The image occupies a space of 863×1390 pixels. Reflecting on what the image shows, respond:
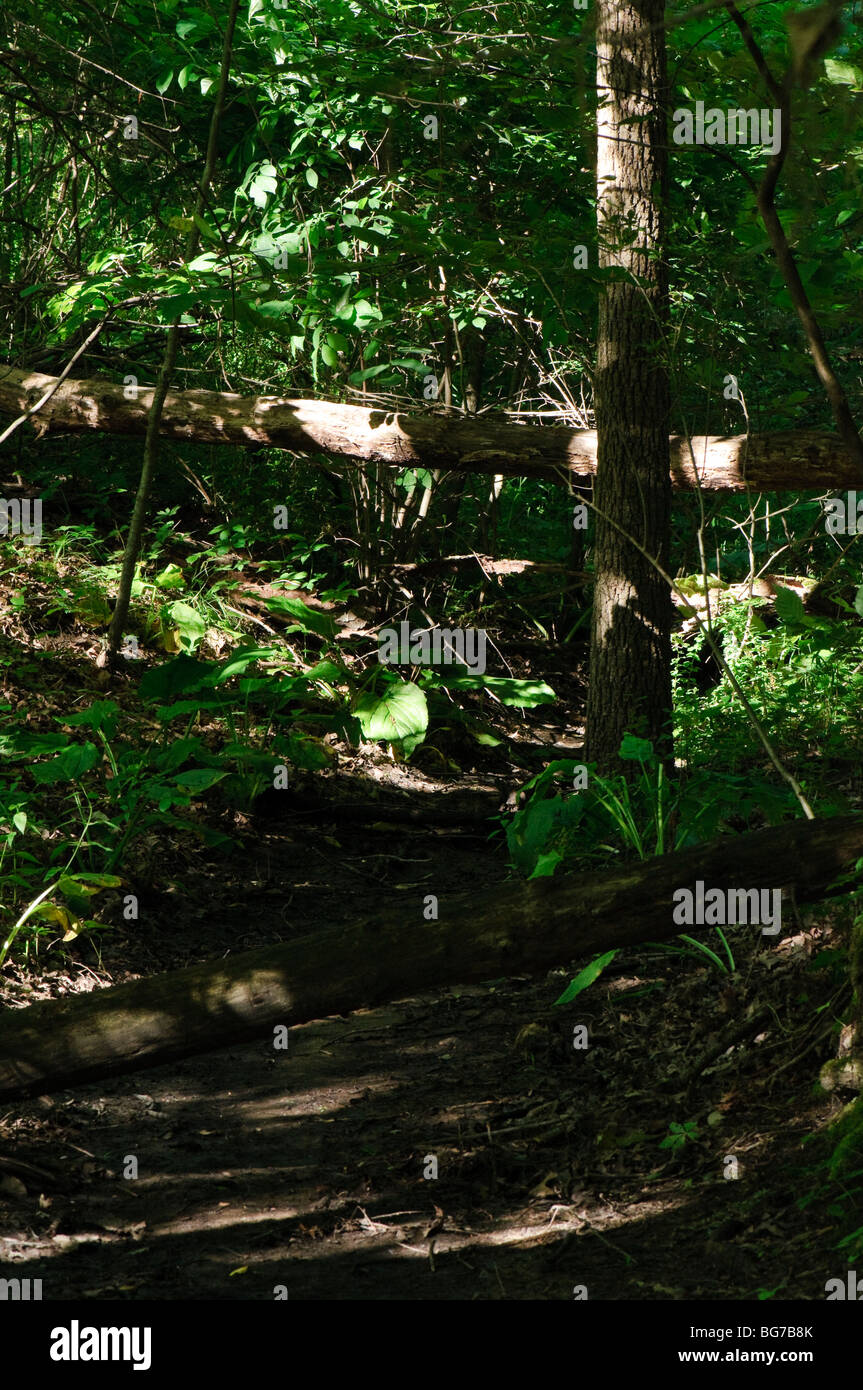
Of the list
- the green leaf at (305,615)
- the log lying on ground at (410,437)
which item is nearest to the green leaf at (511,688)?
the green leaf at (305,615)

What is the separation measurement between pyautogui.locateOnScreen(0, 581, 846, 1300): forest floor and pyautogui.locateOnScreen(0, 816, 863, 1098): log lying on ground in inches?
5.8

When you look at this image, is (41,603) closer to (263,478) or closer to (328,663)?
(328,663)

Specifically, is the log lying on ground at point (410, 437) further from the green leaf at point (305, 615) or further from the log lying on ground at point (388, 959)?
the log lying on ground at point (388, 959)

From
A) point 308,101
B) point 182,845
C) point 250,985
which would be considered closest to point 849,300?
point 250,985

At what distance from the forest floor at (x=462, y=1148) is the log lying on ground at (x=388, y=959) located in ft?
0.48

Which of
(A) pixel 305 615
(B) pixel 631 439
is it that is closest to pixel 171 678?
(A) pixel 305 615

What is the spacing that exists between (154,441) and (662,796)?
12.2ft

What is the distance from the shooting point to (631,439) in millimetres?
5711

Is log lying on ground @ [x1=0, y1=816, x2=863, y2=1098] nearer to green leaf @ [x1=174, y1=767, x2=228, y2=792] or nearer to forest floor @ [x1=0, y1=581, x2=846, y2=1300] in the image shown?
forest floor @ [x1=0, y1=581, x2=846, y2=1300]

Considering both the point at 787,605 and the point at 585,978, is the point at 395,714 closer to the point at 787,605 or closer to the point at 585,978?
the point at 585,978

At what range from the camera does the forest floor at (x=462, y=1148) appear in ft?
9.14

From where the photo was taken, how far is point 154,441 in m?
6.71

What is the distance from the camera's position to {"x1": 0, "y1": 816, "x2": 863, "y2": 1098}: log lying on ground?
9.82 feet

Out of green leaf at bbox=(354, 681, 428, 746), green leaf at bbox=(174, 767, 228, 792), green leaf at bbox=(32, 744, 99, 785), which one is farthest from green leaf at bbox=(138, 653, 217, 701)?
green leaf at bbox=(354, 681, 428, 746)
